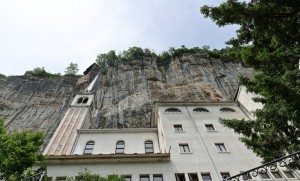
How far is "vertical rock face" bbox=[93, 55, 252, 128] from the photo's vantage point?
34594 millimetres

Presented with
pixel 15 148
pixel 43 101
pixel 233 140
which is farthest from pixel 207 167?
pixel 43 101

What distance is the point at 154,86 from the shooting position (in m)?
42.4

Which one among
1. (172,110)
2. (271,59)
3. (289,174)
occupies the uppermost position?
(172,110)

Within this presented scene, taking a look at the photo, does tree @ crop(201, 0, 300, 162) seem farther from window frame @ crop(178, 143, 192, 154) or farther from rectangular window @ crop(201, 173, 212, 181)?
window frame @ crop(178, 143, 192, 154)

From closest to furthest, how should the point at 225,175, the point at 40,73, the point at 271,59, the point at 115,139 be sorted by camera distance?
the point at 271,59
the point at 225,175
the point at 115,139
the point at 40,73

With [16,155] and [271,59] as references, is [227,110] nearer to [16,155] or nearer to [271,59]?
[271,59]

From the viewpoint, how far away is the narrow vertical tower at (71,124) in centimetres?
2267

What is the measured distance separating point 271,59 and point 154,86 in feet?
105

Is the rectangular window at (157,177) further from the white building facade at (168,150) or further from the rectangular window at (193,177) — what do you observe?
the rectangular window at (193,177)

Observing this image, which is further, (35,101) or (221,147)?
(35,101)

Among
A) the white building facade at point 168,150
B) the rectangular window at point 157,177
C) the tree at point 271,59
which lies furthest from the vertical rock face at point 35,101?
the tree at point 271,59

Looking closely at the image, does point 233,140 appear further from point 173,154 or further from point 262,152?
point 262,152

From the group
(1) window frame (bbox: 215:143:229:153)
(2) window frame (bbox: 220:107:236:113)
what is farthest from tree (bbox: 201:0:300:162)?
(2) window frame (bbox: 220:107:236:113)

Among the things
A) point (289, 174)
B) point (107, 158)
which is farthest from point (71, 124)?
point (289, 174)
